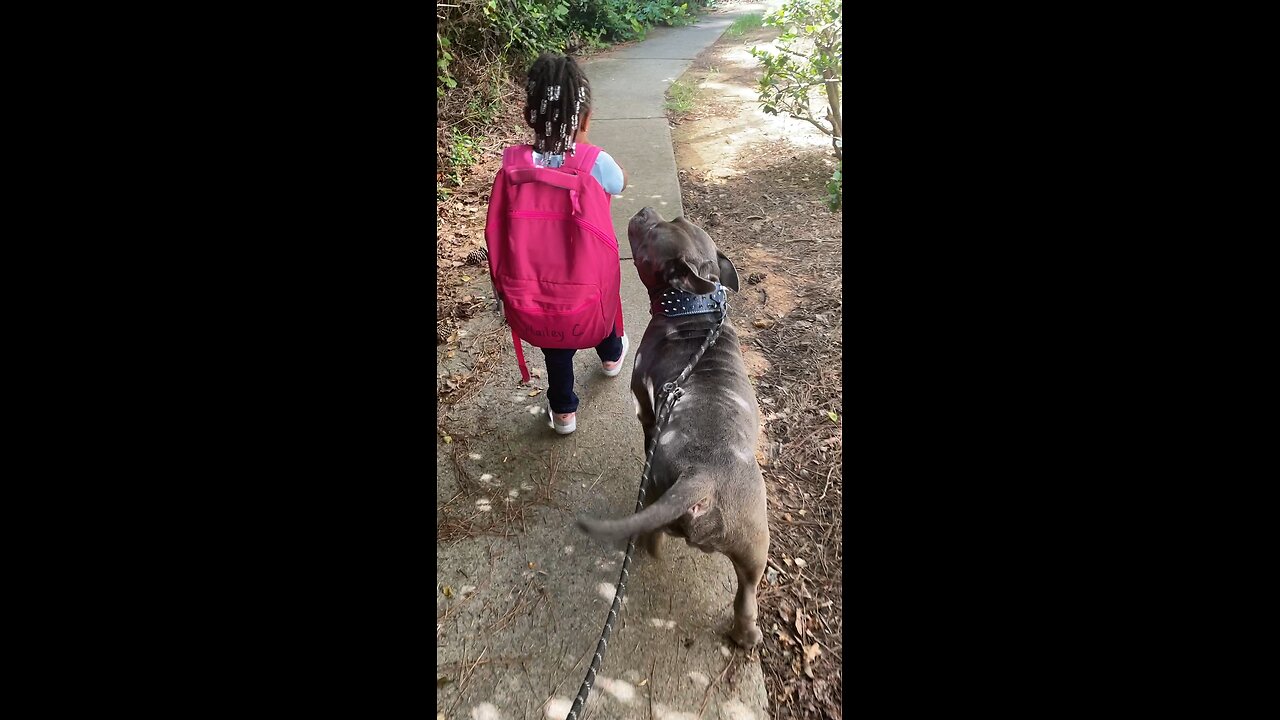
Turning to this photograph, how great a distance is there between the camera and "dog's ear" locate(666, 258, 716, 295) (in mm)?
3084

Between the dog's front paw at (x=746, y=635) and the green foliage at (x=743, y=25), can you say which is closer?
the dog's front paw at (x=746, y=635)

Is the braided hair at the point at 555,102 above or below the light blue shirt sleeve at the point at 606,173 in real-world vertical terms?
above

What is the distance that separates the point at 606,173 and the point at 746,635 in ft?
6.69

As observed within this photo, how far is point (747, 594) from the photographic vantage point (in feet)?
8.84

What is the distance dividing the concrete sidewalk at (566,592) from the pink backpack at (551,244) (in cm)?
91

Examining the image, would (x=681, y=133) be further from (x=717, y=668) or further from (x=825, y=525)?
(x=717, y=668)

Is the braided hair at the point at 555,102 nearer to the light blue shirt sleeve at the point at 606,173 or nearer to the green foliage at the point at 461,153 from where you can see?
the light blue shirt sleeve at the point at 606,173

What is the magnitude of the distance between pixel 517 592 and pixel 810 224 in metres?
4.20

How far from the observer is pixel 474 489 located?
3.48m

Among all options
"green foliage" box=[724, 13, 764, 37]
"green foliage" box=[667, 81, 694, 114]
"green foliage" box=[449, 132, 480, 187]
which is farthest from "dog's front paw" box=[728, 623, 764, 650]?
"green foliage" box=[724, 13, 764, 37]

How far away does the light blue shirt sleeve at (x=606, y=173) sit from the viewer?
2.92 metres

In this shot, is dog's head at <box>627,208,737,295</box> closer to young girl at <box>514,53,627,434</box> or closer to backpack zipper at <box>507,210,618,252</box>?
young girl at <box>514,53,627,434</box>

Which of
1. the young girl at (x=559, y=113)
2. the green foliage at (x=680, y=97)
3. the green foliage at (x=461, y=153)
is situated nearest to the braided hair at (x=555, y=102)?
the young girl at (x=559, y=113)
